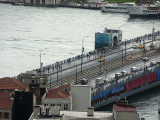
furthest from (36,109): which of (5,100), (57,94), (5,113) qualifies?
(57,94)

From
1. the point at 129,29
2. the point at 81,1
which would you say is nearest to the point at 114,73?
the point at 129,29

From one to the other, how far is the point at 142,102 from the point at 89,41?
29.4 metres

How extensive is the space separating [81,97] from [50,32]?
50.5 meters


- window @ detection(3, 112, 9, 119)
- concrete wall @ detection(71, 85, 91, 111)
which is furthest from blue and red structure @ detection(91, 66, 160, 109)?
window @ detection(3, 112, 9, 119)

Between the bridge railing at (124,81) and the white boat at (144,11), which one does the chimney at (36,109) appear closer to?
the bridge railing at (124,81)

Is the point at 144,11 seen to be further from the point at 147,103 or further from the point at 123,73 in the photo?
the point at 147,103

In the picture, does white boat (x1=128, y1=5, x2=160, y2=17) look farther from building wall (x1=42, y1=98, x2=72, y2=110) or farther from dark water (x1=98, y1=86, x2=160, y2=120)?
building wall (x1=42, y1=98, x2=72, y2=110)

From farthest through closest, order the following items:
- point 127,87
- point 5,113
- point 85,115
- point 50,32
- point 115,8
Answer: point 115,8 < point 50,32 < point 127,87 < point 5,113 < point 85,115

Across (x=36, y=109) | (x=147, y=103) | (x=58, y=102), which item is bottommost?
(x=147, y=103)

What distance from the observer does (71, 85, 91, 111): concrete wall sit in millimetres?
29125

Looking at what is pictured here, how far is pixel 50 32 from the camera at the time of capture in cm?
7925

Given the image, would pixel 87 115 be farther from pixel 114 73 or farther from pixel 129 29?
pixel 129 29

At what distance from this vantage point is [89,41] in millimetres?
69688

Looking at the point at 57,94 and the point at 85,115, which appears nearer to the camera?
the point at 85,115
